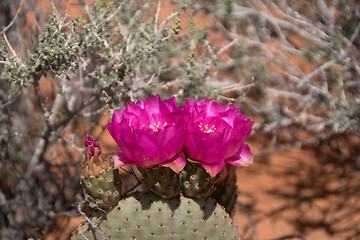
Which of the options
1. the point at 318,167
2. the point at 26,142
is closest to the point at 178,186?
the point at 26,142

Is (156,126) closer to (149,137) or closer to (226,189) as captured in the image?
(149,137)

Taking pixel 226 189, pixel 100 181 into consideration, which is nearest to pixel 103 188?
pixel 100 181

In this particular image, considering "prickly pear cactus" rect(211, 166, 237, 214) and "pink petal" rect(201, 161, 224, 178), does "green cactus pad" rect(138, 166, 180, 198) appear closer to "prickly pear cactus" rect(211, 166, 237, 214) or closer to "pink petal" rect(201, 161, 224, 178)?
"pink petal" rect(201, 161, 224, 178)

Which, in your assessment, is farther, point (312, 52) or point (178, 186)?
point (312, 52)

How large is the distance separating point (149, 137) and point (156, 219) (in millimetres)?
185

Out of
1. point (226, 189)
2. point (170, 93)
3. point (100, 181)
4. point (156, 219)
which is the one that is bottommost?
point (170, 93)

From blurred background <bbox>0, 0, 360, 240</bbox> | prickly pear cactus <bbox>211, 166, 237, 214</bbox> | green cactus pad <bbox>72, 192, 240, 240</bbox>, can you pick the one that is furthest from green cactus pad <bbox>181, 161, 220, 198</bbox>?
blurred background <bbox>0, 0, 360, 240</bbox>

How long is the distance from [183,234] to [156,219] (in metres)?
0.07

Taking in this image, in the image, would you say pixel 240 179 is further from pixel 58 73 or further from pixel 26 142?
pixel 58 73

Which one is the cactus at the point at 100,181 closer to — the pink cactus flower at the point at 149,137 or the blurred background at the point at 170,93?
the pink cactus flower at the point at 149,137

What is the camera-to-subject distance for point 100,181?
0.88 m

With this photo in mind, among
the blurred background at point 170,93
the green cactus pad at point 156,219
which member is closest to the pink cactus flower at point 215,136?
the green cactus pad at point 156,219

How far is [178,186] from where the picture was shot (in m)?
0.89

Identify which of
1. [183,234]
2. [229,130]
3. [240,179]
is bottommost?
[240,179]
